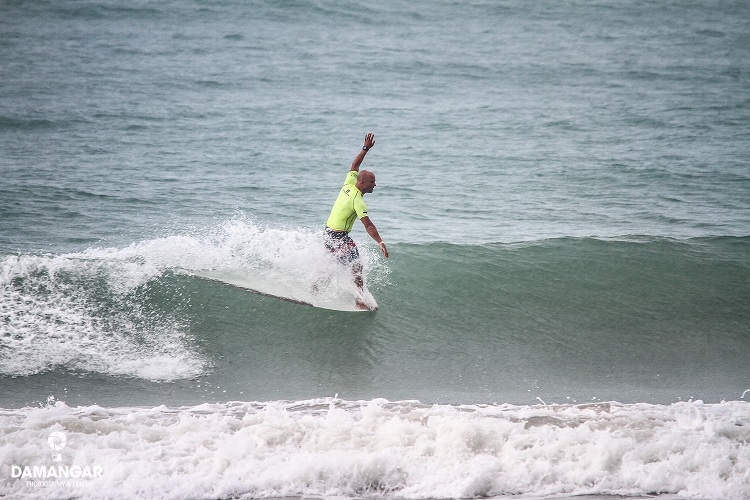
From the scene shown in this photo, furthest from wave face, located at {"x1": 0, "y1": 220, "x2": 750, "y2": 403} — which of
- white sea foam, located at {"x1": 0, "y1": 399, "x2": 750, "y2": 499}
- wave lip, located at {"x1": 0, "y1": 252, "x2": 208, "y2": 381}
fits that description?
white sea foam, located at {"x1": 0, "y1": 399, "x2": 750, "y2": 499}

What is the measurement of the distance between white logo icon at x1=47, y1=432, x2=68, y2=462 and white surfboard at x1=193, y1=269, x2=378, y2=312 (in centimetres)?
326

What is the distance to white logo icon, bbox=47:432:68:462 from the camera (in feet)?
17.2

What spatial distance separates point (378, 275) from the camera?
928cm

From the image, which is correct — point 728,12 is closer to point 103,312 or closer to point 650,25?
point 650,25

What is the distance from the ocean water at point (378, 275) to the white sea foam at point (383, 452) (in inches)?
0.8

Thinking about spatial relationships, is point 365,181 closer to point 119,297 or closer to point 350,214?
A: point 350,214

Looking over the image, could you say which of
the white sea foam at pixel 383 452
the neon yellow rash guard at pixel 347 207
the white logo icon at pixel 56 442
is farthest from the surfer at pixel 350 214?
the white logo icon at pixel 56 442

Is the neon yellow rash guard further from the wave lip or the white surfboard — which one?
the wave lip

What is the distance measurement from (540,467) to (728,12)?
2791 centimetres

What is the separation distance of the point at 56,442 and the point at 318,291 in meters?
3.51

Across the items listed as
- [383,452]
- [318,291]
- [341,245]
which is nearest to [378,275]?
[318,291]

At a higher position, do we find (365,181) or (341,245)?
(365,181)

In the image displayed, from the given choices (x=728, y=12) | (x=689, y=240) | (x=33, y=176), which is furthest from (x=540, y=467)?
(x=728, y=12)

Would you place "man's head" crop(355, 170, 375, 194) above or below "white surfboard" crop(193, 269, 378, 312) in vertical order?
above
